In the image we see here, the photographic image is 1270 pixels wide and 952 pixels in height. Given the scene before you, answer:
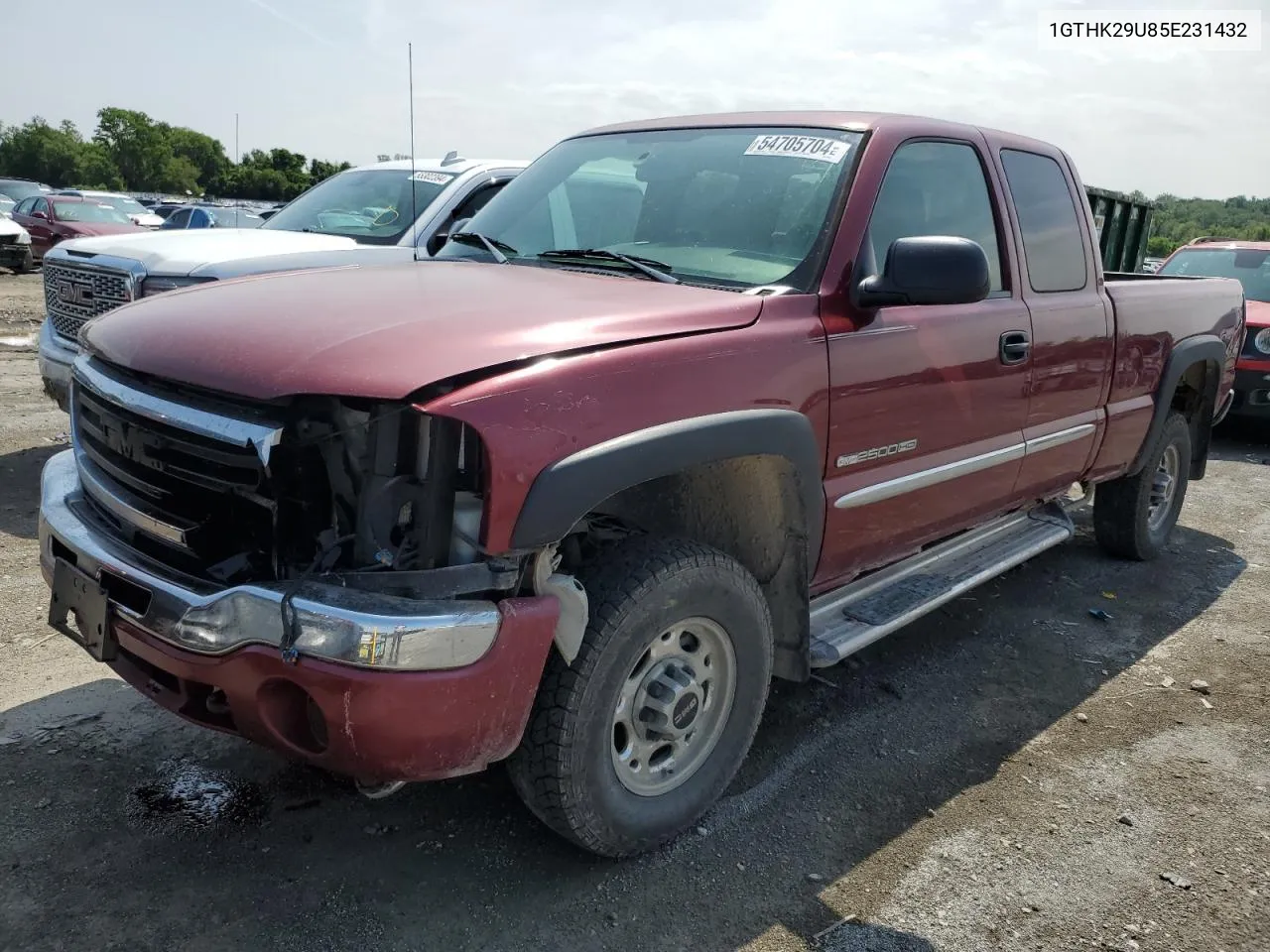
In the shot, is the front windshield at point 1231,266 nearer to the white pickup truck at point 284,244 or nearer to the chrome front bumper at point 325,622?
the white pickup truck at point 284,244

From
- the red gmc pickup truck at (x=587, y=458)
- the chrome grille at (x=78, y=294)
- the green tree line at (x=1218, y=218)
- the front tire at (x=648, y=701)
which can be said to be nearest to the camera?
the red gmc pickup truck at (x=587, y=458)

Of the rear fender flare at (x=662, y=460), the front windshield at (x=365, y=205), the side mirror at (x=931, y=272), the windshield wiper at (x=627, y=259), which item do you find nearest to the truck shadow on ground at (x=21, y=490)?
the front windshield at (x=365, y=205)

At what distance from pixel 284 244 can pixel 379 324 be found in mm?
3996

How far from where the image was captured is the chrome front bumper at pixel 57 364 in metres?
5.60

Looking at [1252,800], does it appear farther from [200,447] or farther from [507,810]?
[200,447]

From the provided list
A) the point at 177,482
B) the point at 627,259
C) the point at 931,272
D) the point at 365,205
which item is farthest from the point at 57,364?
the point at 931,272

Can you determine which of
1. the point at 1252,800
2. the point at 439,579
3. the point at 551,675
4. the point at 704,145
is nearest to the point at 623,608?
the point at 551,675

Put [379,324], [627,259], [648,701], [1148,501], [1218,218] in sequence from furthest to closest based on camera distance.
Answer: [1218,218] → [1148,501] → [627,259] → [648,701] → [379,324]

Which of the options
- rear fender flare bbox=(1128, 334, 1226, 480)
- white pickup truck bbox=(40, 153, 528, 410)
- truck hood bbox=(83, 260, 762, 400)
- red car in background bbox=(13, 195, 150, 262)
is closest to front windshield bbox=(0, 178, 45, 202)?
red car in background bbox=(13, 195, 150, 262)

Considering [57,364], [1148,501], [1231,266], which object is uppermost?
[1231,266]

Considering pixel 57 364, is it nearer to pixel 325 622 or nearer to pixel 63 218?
pixel 325 622

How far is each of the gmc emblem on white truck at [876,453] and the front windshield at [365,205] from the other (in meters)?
4.16

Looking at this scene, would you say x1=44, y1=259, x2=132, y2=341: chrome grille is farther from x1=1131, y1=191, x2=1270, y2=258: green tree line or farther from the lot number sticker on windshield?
x1=1131, y1=191, x2=1270, y2=258: green tree line

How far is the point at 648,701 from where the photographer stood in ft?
8.87
